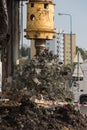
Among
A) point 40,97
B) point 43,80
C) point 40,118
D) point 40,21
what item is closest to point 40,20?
point 40,21

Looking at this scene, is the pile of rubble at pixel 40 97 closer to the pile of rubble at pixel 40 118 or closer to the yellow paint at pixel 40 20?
the pile of rubble at pixel 40 118

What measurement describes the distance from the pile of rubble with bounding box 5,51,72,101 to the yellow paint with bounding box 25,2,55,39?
155 centimetres

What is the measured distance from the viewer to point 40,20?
22.1 m

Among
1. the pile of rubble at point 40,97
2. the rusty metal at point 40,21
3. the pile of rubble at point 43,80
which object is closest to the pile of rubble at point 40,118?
the pile of rubble at point 40,97

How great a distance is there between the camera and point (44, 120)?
13.0 meters

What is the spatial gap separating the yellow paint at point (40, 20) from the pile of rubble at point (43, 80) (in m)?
1.55

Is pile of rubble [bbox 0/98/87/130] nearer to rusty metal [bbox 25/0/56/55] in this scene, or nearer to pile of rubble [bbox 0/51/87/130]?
pile of rubble [bbox 0/51/87/130]

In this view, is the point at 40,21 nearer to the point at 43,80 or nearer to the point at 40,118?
the point at 43,80

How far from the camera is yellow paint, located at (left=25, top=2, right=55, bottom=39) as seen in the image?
22.0 m

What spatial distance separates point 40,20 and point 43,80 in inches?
138

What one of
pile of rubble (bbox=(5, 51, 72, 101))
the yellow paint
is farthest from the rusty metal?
pile of rubble (bbox=(5, 51, 72, 101))

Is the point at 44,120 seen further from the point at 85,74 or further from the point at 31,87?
the point at 85,74

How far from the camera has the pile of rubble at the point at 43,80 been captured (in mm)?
18856

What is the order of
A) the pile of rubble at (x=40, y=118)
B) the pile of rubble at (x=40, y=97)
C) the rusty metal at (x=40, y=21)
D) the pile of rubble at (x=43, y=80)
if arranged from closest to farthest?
the pile of rubble at (x=40, y=118) → the pile of rubble at (x=40, y=97) → the pile of rubble at (x=43, y=80) → the rusty metal at (x=40, y=21)
